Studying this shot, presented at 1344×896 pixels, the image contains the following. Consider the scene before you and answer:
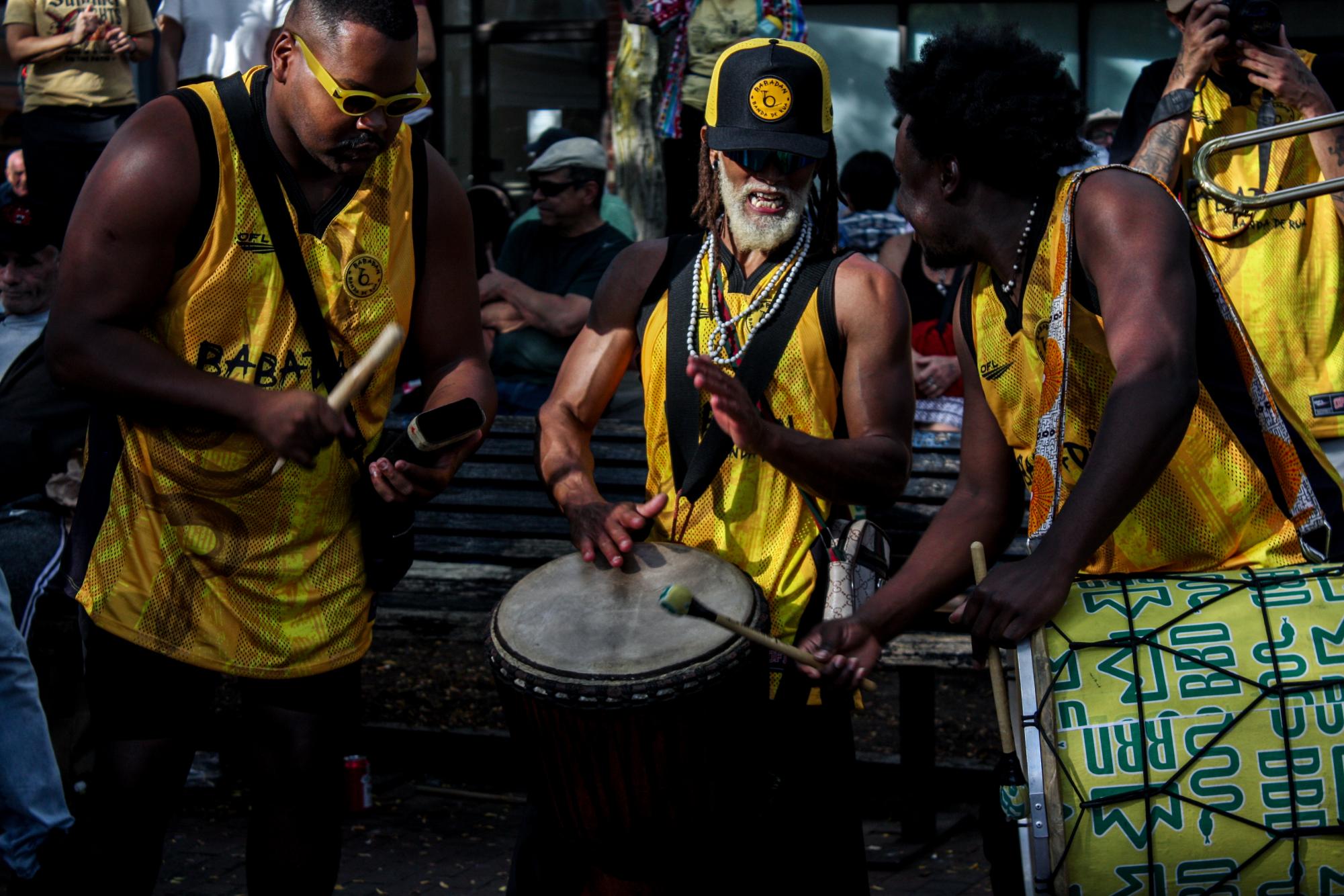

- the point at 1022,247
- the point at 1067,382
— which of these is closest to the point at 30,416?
the point at 1022,247

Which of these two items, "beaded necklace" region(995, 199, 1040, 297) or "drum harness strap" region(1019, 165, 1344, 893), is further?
"beaded necklace" region(995, 199, 1040, 297)

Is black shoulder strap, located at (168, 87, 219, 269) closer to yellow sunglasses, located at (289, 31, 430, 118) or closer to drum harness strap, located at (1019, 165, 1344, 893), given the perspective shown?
yellow sunglasses, located at (289, 31, 430, 118)

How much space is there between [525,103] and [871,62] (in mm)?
2533

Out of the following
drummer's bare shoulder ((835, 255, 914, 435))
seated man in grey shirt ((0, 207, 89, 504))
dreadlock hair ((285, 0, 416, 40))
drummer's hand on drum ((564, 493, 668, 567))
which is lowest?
seated man in grey shirt ((0, 207, 89, 504))

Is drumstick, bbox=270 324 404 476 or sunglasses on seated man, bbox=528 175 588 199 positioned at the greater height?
drumstick, bbox=270 324 404 476

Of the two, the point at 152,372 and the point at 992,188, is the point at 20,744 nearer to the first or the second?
the point at 152,372

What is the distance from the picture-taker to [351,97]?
A: 10.3ft

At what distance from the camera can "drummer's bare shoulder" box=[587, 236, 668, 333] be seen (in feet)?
11.8

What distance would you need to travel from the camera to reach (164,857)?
4.89 meters

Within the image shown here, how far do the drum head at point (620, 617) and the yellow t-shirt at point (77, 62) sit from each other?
5260 mm

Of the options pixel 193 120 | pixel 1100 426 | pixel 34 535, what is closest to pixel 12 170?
pixel 34 535

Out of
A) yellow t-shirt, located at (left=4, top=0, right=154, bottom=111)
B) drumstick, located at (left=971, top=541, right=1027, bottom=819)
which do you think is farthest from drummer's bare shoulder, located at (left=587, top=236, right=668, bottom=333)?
yellow t-shirt, located at (left=4, top=0, right=154, bottom=111)

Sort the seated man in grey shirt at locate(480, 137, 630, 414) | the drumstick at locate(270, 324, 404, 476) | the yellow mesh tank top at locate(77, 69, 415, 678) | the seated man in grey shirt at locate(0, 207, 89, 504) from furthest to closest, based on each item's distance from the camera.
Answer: the seated man in grey shirt at locate(480, 137, 630, 414) → the seated man in grey shirt at locate(0, 207, 89, 504) → the yellow mesh tank top at locate(77, 69, 415, 678) → the drumstick at locate(270, 324, 404, 476)

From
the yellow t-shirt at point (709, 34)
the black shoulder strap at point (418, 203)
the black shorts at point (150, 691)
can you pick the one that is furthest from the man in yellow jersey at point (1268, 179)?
the yellow t-shirt at point (709, 34)
